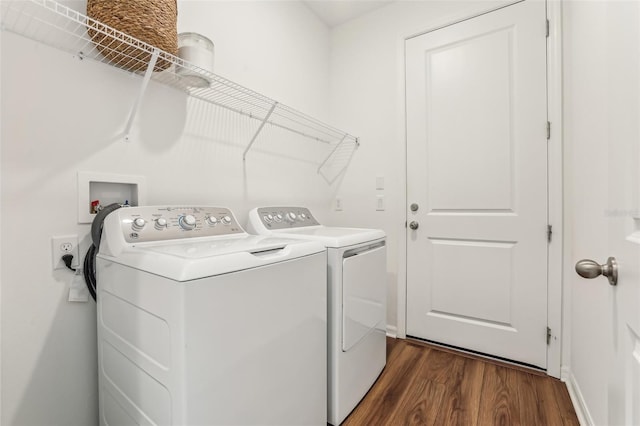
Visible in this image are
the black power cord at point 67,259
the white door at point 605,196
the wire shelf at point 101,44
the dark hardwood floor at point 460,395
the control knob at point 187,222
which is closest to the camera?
the white door at point 605,196

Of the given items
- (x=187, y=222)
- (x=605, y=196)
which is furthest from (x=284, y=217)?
(x=605, y=196)

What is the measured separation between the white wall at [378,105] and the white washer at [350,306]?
606mm

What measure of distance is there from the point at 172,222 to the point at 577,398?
6.86ft

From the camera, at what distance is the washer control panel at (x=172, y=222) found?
1068mm

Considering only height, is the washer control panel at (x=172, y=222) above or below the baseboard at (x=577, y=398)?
above

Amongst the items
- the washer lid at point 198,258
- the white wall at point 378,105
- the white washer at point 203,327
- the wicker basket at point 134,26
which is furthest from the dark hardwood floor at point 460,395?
the wicker basket at point 134,26

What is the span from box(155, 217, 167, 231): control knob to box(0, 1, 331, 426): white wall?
0.22 m

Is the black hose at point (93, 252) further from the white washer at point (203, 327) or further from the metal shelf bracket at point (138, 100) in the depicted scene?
the metal shelf bracket at point (138, 100)

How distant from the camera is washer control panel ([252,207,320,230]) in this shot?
5.63ft

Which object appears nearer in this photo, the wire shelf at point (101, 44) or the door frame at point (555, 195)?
the wire shelf at point (101, 44)

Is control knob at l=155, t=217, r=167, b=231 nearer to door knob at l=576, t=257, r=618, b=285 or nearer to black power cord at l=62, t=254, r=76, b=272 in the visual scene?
black power cord at l=62, t=254, r=76, b=272

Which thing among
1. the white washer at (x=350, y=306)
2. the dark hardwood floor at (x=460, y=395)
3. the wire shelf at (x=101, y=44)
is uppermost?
the wire shelf at (x=101, y=44)

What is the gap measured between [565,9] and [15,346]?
296 centimetres

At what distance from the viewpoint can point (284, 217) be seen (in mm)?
1850
